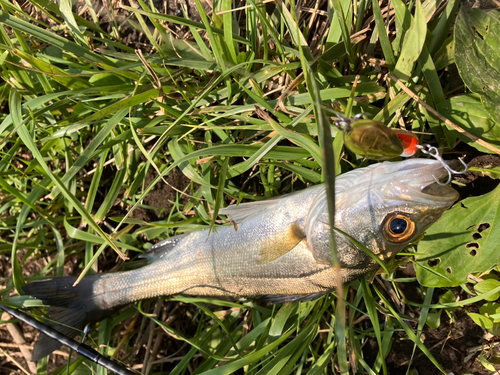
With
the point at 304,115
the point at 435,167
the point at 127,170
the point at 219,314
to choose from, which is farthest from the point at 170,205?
the point at 435,167

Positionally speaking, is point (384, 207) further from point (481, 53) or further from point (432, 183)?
point (481, 53)

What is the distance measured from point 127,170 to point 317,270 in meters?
1.69

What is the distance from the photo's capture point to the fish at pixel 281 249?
208 cm

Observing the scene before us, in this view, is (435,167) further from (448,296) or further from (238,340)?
(238,340)

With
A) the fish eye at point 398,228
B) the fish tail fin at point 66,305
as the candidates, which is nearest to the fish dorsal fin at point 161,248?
the fish tail fin at point 66,305

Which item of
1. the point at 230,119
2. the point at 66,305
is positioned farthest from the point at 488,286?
the point at 66,305

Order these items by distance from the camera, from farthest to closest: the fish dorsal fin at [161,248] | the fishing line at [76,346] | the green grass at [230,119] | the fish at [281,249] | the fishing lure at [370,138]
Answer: the fish dorsal fin at [161,248] → the fishing line at [76,346] → the green grass at [230,119] → the fish at [281,249] → the fishing lure at [370,138]

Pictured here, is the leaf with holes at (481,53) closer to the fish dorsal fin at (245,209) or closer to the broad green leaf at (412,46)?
the broad green leaf at (412,46)

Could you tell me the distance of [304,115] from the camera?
237 cm

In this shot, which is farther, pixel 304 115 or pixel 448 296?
pixel 448 296

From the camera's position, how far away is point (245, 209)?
8.69 ft

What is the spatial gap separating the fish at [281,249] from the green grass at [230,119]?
0.20m

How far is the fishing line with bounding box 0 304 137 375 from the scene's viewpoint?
283 cm

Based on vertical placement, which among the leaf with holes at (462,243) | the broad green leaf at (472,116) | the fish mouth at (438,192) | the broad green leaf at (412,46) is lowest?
the leaf with holes at (462,243)
